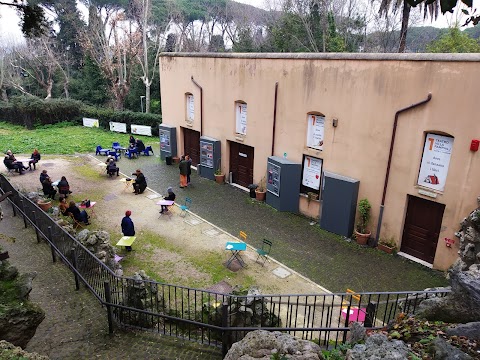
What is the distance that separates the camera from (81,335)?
771 centimetres

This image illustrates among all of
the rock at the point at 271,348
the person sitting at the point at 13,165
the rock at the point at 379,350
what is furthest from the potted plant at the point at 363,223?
the person sitting at the point at 13,165

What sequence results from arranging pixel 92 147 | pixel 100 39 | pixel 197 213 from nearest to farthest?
1. pixel 197 213
2. pixel 92 147
3. pixel 100 39

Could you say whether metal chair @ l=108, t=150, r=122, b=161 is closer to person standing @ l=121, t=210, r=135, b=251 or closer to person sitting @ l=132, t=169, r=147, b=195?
person sitting @ l=132, t=169, r=147, b=195

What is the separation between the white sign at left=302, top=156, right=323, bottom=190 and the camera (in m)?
15.2

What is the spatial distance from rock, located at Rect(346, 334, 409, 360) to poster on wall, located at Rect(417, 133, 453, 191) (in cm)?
864

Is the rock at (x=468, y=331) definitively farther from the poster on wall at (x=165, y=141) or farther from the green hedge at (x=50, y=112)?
the green hedge at (x=50, y=112)

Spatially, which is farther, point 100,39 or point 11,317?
point 100,39

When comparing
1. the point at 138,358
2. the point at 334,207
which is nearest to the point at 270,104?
the point at 334,207

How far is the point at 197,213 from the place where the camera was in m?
16.0

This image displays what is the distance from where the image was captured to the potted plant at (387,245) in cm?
1287

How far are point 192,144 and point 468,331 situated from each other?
19.2 metres

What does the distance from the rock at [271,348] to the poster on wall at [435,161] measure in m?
8.86

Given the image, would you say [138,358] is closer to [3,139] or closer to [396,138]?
→ [396,138]

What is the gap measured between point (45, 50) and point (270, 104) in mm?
34038
